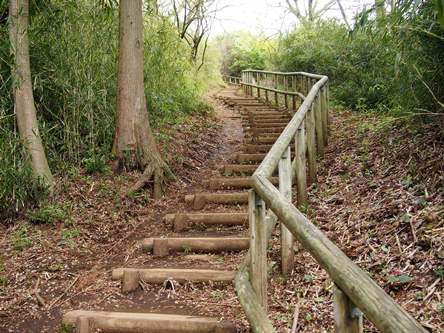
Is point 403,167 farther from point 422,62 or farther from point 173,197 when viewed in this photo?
point 173,197

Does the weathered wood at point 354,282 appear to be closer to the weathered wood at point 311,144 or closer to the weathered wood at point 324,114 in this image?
the weathered wood at point 311,144

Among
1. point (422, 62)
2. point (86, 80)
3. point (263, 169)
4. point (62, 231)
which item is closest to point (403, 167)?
point (422, 62)

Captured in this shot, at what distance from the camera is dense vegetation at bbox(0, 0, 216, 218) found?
519cm

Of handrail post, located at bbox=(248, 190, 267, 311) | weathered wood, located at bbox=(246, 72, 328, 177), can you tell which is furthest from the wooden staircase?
weathered wood, located at bbox=(246, 72, 328, 177)

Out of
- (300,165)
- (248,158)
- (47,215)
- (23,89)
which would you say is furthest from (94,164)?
(300,165)

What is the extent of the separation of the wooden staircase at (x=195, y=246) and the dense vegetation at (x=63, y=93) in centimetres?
155

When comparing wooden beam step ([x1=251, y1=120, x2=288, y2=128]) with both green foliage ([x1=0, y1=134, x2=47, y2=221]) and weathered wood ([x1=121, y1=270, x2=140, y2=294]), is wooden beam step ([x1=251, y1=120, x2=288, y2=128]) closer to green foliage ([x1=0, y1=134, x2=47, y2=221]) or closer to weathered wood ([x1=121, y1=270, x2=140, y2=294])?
green foliage ([x1=0, y1=134, x2=47, y2=221])

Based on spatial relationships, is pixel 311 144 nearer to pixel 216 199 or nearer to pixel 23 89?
pixel 216 199

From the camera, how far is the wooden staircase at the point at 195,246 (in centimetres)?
322

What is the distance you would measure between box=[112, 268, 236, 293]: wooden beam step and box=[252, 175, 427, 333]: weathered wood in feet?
5.16

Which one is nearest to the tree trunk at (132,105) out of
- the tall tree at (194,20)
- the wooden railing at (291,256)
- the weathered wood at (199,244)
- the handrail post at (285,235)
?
the weathered wood at (199,244)

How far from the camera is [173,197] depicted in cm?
616

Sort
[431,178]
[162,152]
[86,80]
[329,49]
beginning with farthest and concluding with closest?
[329,49] < [162,152] < [86,80] < [431,178]

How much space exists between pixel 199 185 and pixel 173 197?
1.80 ft
